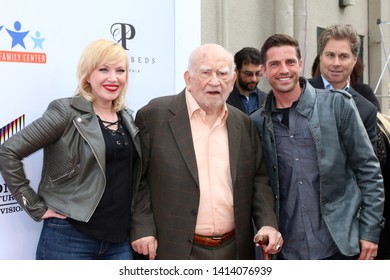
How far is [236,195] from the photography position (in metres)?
2.42

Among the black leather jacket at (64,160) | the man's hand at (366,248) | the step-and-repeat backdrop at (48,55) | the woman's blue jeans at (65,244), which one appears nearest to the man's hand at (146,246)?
the woman's blue jeans at (65,244)

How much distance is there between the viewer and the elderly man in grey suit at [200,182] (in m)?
2.37

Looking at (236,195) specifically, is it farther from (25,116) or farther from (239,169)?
(25,116)

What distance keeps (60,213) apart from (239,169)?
0.87m

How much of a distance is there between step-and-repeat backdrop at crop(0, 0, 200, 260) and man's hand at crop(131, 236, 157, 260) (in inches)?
22.0

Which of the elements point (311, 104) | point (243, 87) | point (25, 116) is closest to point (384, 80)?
point (243, 87)

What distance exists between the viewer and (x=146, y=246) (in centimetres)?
234

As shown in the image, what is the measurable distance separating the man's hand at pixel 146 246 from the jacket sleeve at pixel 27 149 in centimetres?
46

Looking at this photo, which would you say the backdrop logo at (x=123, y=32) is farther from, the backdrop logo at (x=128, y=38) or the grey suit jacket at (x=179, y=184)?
the grey suit jacket at (x=179, y=184)

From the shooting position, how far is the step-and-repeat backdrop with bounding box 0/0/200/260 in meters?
2.37

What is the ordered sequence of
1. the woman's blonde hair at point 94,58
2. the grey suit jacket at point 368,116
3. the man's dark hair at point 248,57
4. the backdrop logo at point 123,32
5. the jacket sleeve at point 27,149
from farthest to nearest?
1. the man's dark hair at point 248,57
2. the backdrop logo at point 123,32
3. the grey suit jacket at point 368,116
4. the woman's blonde hair at point 94,58
5. the jacket sleeve at point 27,149

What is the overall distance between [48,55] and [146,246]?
1.08 meters

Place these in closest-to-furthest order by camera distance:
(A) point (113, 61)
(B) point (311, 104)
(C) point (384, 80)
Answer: (A) point (113, 61) < (B) point (311, 104) < (C) point (384, 80)
